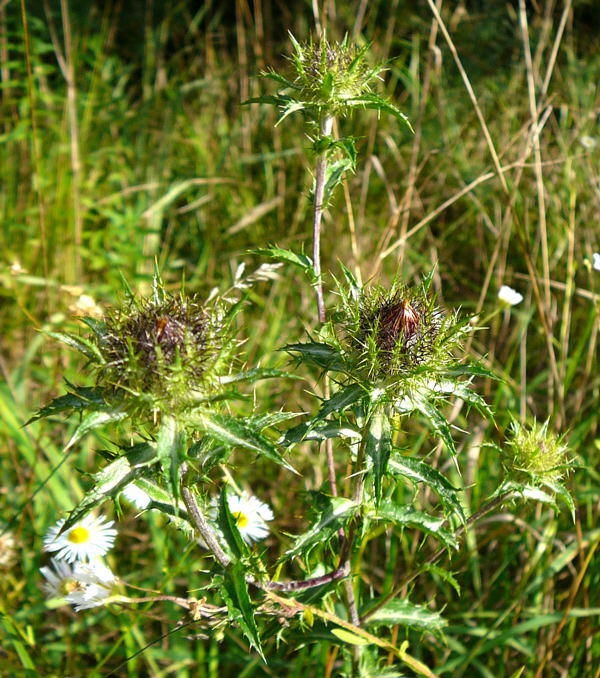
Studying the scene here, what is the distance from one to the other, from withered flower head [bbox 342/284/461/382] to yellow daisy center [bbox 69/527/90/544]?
74cm

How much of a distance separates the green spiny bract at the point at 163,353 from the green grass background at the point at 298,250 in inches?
5.3

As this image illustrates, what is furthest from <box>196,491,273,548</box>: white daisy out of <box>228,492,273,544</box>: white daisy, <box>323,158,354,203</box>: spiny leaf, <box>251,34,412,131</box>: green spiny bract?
<box>251,34,412,131</box>: green spiny bract

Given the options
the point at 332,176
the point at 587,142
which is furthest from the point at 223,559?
the point at 587,142

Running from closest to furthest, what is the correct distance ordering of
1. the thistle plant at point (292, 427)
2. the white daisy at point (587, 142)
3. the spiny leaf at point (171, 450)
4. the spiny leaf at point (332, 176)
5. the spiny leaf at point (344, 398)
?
1. the spiny leaf at point (171, 450)
2. the thistle plant at point (292, 427)
3. the spiny leaf at point (344, 398)
4. the spiny leaf at point (332, 176)
5. the white daisy at point (587, 142)

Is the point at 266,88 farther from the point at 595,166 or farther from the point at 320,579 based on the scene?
the point at 320,579

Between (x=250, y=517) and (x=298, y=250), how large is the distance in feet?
5.91

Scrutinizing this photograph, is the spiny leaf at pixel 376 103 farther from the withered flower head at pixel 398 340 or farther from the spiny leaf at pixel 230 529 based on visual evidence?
the spiny leaf at pixel 230 529

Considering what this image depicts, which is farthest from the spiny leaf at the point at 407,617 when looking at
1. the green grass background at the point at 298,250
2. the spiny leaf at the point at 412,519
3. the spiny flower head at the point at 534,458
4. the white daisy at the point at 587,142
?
the white daisy at the point at 587,142

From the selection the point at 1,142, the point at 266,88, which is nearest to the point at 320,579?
Answer: the point at 1,142

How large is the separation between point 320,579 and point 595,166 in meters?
2.59

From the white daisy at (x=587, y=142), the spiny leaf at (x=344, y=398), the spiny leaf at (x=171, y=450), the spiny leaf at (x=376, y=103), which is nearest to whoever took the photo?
the spiny leaf at (x=171, y=450)

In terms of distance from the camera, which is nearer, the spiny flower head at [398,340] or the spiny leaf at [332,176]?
the spiny flower head at [398,340]

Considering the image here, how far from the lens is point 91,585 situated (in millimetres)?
1383

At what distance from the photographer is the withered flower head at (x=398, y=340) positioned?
4.20ft
